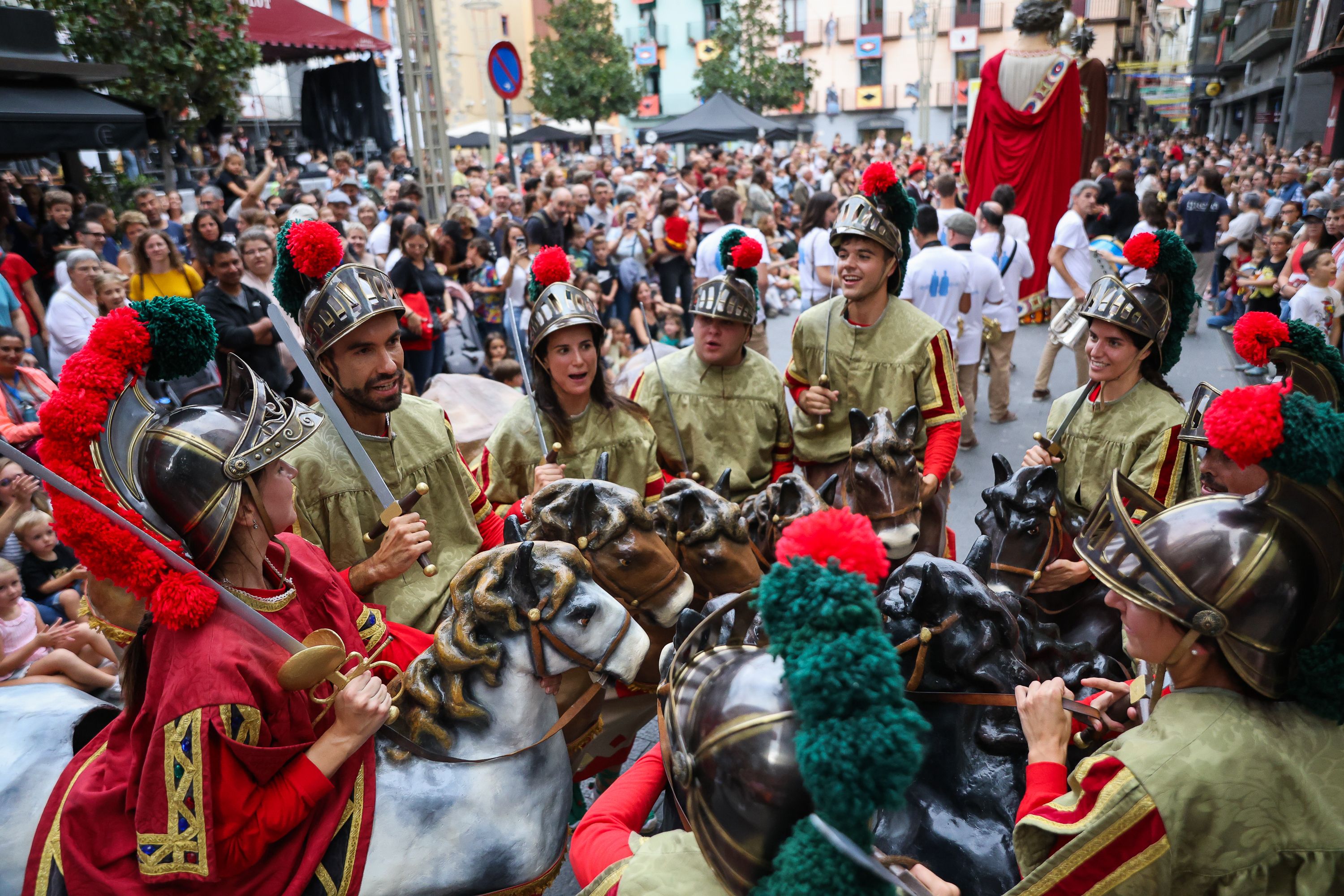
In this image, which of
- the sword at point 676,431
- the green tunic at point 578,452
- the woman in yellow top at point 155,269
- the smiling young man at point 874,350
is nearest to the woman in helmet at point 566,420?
the green tunic at point 578,452

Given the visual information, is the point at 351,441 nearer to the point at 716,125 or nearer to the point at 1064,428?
the point at 1064,428

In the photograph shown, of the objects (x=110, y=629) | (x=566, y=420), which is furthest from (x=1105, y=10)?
(x=110, y=629)

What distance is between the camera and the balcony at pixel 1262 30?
26.6 m

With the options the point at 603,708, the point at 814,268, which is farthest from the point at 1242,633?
the point at 814,268

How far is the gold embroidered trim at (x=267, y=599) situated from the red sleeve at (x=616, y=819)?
97 cm

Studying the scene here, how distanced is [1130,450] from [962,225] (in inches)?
233

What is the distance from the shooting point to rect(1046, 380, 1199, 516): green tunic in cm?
336

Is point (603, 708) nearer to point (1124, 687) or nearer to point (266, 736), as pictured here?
point (266, 736)

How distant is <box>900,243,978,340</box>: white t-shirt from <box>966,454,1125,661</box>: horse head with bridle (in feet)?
16.2

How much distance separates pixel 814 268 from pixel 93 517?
29.7 feet

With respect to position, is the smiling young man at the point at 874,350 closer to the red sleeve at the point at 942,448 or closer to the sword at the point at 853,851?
the red sleeve at the point at 942,448

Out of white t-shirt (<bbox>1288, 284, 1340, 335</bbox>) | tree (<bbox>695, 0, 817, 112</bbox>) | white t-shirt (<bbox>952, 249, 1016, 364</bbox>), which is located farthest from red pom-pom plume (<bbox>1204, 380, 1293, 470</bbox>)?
tree (<bbox>695, 0, 817, 112</bbox>)

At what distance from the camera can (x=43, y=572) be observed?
5055mm

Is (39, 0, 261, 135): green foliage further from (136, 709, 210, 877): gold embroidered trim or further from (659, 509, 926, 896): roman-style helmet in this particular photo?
(659, 509, 926, 896): roman-style helmet
